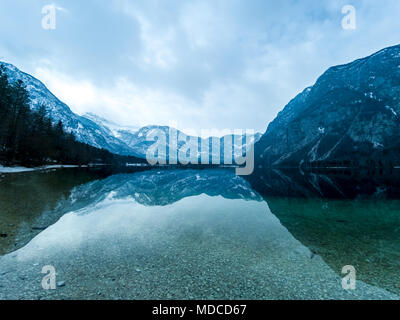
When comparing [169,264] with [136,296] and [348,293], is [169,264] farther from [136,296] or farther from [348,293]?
[348,293]

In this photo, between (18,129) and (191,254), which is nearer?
(191,254)

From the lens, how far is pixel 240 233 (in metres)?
16.6

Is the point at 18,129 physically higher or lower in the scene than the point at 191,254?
higher

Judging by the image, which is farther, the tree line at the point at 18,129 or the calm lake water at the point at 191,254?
the tree line at the point at 18,129

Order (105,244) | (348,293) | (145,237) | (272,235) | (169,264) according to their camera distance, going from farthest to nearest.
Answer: (272,235) < (145,237) < (105,244) < (169,264) < (348,293)

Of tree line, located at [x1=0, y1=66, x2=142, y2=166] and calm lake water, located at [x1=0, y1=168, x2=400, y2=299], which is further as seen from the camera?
tree line, located at [x1=0, y1=66, x2=142, y2=166]

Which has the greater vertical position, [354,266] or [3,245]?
[3,245]

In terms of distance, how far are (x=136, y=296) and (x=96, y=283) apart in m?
2.20

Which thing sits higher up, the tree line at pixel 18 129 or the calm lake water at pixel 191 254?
the tree line at pixel 18 129

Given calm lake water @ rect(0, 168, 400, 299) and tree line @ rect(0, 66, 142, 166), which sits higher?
tree line @ rect(0, 66, 142, 166)

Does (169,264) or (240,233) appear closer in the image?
(169,264)
